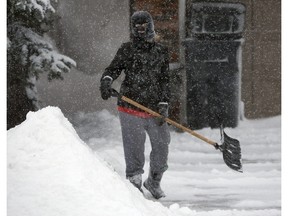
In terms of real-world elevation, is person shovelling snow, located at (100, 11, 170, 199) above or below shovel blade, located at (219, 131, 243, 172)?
above

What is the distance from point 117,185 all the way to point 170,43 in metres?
6.77

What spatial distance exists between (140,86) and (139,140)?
0.54m

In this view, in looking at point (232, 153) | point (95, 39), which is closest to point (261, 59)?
point (95, 39)

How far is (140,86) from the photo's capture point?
6.54 metres

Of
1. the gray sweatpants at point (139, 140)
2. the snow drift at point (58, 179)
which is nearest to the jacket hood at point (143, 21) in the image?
the gray sweatpants at point (139, 140)

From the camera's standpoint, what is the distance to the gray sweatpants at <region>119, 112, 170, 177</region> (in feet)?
21.4

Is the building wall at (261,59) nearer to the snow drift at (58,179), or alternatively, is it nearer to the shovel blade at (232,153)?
the shovel blade at (232,153)

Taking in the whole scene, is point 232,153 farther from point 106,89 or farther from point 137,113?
point 106,89

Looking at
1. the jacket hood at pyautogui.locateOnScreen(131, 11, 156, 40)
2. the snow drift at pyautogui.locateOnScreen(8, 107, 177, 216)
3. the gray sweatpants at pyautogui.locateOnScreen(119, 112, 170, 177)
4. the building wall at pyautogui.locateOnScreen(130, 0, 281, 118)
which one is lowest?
the building wall at pyautogui.locateOnScreen(130, 0, 281, 118)

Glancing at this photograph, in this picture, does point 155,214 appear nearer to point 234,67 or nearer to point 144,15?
point 144,15

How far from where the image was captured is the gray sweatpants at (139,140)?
6520 mm

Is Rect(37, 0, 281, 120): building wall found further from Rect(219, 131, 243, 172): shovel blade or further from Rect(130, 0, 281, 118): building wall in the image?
Rect(219, 131, 243, 172): shovel blade

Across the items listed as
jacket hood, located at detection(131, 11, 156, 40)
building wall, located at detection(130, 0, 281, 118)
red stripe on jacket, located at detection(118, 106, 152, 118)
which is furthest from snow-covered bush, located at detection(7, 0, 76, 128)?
building wall, located at detection(130, 0, 281, 118)

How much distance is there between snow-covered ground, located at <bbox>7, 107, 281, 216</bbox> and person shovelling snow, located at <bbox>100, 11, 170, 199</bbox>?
31 cm
